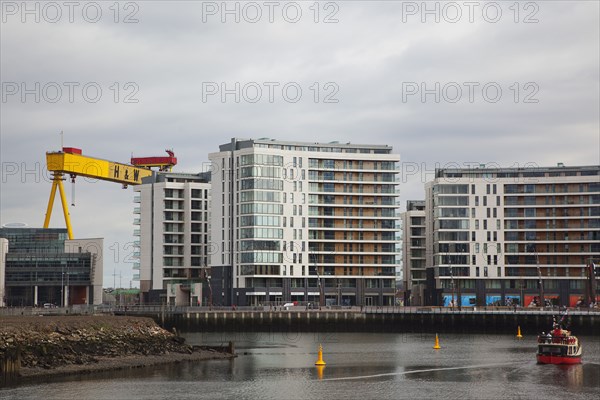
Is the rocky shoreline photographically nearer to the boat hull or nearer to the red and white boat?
the boat hull

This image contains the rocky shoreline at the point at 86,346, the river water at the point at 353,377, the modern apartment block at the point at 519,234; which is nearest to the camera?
the river water at the point at 353,377

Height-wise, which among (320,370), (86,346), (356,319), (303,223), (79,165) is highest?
(79,165)

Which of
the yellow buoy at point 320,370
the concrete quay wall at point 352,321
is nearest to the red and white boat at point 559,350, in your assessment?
the yellow buoy at point 320,370

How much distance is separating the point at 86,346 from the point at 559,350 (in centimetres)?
4200

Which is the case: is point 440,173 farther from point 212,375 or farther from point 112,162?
point 212,375

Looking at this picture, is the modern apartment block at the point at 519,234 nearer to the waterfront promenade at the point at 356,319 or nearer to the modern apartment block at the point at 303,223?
the modern apartment block at the point at 303,223

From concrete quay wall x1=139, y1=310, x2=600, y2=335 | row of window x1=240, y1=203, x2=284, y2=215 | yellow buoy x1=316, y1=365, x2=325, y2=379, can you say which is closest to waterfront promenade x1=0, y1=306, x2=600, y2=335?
concrete quay wall x1=139, y1=310, x2=600, y2=335

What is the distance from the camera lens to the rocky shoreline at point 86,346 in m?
76.1

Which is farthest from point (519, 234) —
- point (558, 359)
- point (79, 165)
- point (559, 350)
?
point (558, 359)

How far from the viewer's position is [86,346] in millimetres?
84375

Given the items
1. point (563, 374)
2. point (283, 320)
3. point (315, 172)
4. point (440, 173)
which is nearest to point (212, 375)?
point (563, 374)

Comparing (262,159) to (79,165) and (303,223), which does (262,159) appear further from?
(79,165)

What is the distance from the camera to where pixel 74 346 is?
82938mm

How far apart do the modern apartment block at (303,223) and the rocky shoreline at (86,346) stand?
8586 cm
